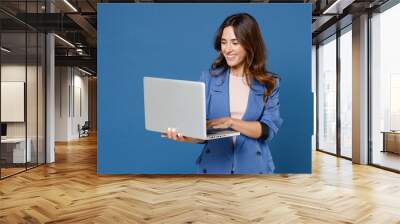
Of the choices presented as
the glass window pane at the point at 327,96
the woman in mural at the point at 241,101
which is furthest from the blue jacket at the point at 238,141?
the glass window pane at the point at 327,96

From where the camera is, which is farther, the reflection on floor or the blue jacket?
the reflection on floor

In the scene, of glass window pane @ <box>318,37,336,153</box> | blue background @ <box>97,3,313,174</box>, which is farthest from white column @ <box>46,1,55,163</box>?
glass window pane @ <box>318,37,336,153</box>

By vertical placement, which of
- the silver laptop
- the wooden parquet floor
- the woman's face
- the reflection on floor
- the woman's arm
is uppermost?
the woman's face

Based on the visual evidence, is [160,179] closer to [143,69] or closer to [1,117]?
[143,69]

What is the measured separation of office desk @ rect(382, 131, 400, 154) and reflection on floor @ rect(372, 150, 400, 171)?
95 millimetres

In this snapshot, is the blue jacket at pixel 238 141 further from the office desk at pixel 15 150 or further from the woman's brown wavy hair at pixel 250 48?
the office desk at pixel 15 150

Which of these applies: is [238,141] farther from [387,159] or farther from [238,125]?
[387,159]

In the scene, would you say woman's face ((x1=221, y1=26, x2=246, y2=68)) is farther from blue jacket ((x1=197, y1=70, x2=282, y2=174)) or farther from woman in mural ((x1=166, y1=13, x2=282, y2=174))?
blue jacket ((x1=197, y1=70, x2=282, y2=174))

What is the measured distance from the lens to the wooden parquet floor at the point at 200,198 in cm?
429

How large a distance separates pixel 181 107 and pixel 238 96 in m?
1.76

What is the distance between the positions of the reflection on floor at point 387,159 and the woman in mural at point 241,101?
8.90 ft

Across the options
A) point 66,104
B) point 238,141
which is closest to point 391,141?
point 238,141

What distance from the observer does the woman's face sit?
6.30 m

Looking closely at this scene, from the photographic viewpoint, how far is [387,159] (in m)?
8.07
